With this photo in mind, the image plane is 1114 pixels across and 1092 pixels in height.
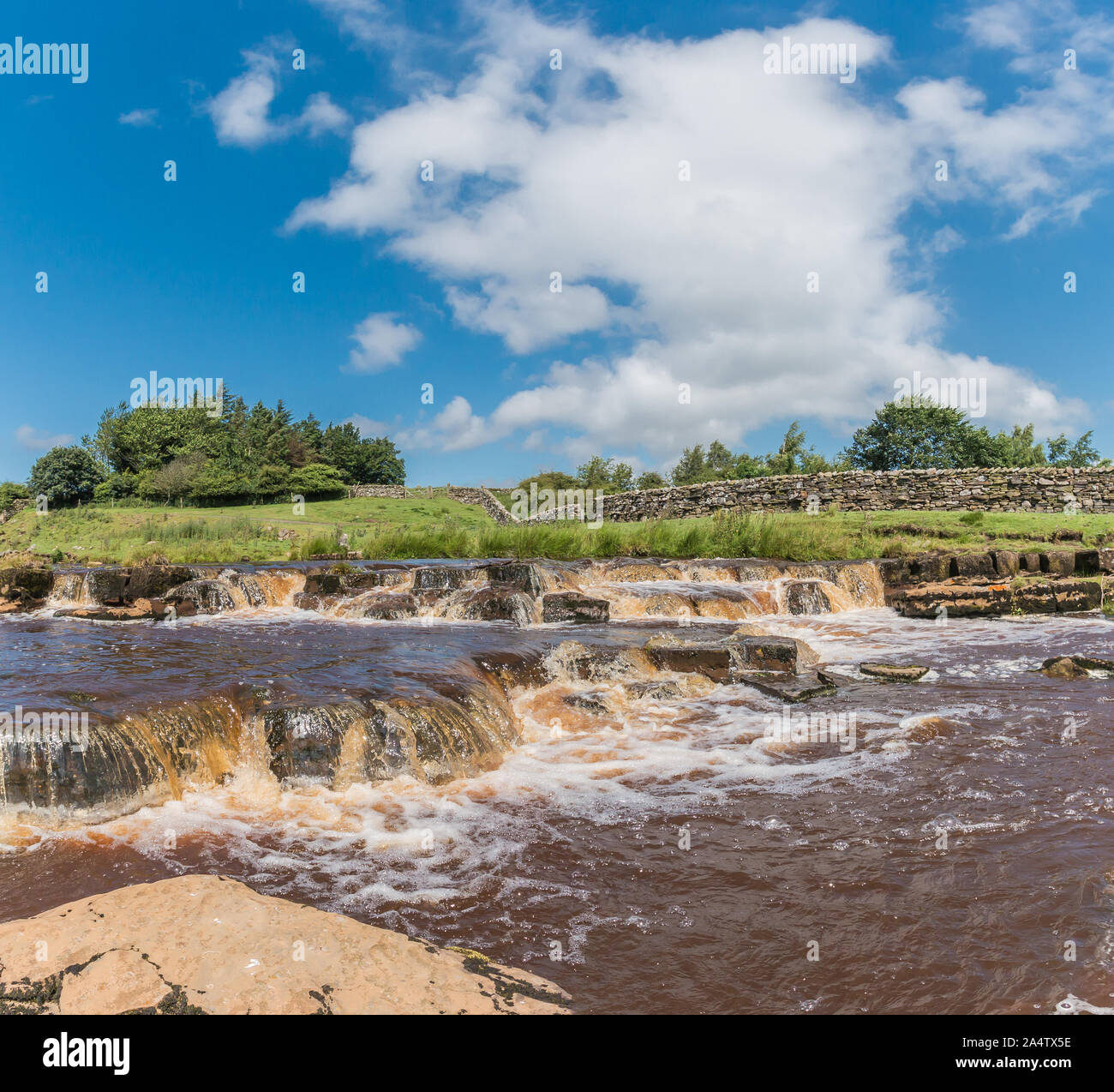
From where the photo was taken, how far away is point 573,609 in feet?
41.3

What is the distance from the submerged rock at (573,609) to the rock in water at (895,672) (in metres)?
4.78

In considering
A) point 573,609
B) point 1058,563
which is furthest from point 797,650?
point 1058,563

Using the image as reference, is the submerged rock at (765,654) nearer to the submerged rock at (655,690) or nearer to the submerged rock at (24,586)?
the submerged rock at (655,690)

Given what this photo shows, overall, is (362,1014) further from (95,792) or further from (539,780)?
(95,792)

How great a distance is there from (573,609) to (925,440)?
43998 mm

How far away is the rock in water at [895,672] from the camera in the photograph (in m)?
8.69

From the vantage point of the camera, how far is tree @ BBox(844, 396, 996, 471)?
46656mm

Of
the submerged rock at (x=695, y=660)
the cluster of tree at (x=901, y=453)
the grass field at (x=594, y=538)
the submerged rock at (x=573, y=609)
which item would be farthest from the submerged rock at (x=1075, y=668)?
the cluster of tree at (x=901, y=453)

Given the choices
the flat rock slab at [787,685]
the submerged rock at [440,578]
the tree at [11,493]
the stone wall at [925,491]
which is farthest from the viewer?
the tree at [11,493]

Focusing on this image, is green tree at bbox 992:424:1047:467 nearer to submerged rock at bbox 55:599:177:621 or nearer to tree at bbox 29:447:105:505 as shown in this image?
submerged rock at bbox 55:599:177:621

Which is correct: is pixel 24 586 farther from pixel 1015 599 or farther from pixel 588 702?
pixel 1015 599

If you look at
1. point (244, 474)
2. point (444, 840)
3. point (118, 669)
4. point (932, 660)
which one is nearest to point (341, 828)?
point (444, 840)

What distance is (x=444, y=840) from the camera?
474 cm
